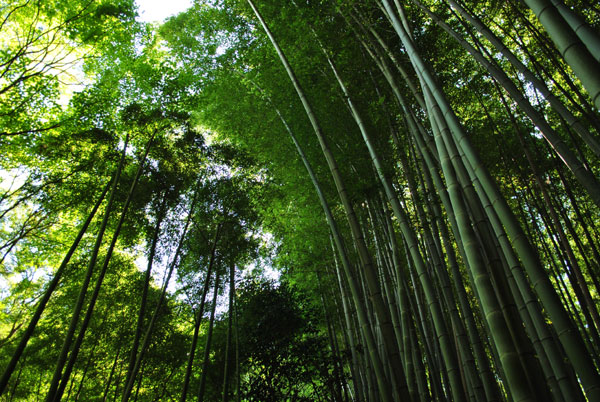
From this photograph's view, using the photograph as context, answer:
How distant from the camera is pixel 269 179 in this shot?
7.30m

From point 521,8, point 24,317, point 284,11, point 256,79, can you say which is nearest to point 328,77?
point 284,11

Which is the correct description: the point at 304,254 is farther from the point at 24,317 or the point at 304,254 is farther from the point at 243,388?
the point at 24,317

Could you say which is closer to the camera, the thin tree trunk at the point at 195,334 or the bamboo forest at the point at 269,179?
the bamboo forest at the point at 269,179

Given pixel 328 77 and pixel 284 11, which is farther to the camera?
pixel 328 77

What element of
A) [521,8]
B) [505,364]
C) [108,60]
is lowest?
[505,364]

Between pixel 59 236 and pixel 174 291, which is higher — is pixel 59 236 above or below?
above

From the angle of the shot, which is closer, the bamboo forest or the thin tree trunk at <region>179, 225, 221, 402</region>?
the bamboo forest

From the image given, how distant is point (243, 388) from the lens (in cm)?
527

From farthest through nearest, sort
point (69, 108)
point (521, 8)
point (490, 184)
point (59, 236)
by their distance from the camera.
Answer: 1. point (59, 236)
2. point (69, 108)
3. point (521, 8)
4. point (490, 184)

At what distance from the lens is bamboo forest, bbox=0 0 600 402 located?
3.14 m

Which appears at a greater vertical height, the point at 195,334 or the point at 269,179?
the point at 269,179

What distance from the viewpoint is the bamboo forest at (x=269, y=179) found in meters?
3.14

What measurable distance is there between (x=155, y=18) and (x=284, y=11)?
5.75 meters

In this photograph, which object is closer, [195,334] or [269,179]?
[195,334]
